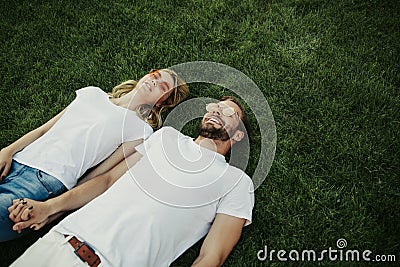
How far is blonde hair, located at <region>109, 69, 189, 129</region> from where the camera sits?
8.42 ft

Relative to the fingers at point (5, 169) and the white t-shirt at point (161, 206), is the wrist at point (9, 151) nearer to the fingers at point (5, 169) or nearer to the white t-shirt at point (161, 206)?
the fingers at point (5, 169)

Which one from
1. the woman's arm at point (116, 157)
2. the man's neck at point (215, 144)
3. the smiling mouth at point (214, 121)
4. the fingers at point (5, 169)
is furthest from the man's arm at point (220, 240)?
the fingers at point (5, 169)

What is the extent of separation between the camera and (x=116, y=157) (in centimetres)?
237

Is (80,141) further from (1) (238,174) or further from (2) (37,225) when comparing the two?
(1) (238,174)

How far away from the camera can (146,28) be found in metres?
3.22

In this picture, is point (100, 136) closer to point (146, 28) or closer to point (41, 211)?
point (41, 211)

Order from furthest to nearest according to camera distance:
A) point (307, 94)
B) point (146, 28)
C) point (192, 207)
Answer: point (146, 28)
point (307, 94)
point (192, 207)

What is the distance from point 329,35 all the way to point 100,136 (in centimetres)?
163

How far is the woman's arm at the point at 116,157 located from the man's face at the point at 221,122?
353 millimetres

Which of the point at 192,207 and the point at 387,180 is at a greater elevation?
the point at 192,207

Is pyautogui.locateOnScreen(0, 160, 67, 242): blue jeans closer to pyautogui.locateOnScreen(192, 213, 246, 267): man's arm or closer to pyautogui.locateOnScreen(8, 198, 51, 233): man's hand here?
pyautogui.locateOnScreen(8, 198, 51, 233): man's hand

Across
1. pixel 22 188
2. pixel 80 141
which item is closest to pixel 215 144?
pixel 80 141

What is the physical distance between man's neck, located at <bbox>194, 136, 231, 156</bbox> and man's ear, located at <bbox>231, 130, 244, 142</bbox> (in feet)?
0.13

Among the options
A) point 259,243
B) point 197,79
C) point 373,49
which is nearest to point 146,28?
point 197,79
